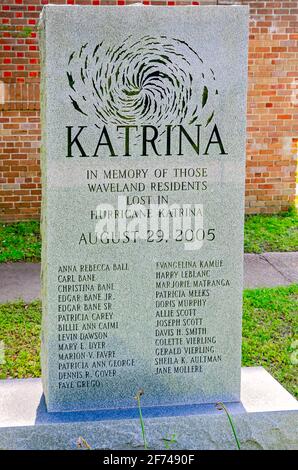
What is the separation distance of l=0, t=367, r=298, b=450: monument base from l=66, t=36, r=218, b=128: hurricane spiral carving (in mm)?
1399

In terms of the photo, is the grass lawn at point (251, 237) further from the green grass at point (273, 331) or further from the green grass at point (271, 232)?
the green grass at point (273, 331)

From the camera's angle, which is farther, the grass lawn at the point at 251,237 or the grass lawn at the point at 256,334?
the grass lawn at the point at 251,237

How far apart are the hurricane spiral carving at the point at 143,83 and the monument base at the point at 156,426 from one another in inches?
55.1

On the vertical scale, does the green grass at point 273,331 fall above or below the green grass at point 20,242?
below

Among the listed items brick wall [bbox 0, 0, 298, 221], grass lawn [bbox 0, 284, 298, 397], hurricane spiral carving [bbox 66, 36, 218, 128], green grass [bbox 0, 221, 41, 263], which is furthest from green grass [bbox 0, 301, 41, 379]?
brick wall [bbox 0, 0, 298, 221]

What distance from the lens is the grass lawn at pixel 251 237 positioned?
25.1ft

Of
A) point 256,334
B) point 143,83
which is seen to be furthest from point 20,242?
point 143,83

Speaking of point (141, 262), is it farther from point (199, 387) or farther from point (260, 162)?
point (260, 162)

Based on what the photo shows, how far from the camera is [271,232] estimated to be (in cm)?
856

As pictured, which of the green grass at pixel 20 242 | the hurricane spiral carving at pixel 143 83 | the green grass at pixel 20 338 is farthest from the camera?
the green grass at pixel 20 242

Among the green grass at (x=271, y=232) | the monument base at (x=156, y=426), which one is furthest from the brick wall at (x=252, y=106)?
the monument base at (x=156, y=426)

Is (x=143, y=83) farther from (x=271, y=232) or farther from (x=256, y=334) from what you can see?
(x=271, y=232)
